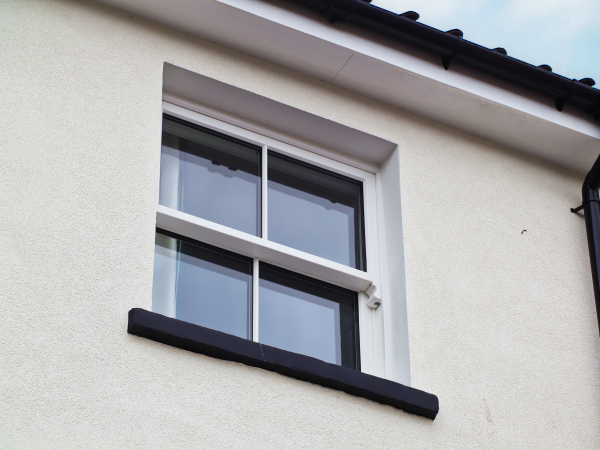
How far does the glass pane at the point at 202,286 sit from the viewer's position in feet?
13.4

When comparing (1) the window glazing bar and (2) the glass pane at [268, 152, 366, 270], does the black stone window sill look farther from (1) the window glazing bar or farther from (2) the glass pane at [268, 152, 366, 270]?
(2) the glass pane at [268, 152, 366, 270]

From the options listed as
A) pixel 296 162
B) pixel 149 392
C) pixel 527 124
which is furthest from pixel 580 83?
pixel 149 392

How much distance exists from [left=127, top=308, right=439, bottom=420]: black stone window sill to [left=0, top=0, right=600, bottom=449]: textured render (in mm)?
51

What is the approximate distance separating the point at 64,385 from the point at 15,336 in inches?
10.8

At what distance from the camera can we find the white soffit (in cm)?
468

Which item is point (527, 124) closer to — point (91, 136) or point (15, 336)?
point (91, 136)

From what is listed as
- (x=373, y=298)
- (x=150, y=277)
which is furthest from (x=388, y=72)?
(x=150, y=277)

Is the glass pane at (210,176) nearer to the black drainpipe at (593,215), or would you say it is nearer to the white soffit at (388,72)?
the white soffit at (388,72)

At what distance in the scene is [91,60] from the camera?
4355 mm

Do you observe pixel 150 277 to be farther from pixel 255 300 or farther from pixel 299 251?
pixel 299 251

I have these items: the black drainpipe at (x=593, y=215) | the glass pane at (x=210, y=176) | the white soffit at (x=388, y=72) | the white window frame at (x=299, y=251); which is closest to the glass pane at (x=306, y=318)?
the white window frame at (x=299, y=251)

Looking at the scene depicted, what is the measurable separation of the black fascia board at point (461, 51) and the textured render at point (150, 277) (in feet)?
1.41

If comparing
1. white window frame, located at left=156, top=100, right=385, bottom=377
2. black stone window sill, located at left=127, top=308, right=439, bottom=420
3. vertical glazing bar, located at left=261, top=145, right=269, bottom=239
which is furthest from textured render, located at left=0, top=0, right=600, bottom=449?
vertical glazing bar, located at left=261, top=145, right=269, bottom=239

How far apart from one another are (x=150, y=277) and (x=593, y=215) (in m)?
2.74
